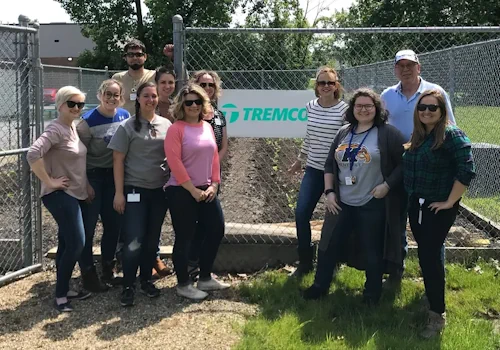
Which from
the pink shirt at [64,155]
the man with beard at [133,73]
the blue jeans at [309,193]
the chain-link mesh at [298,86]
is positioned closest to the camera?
the pink shirt at [64,155]

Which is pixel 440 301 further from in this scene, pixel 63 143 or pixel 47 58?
pixel 47 58

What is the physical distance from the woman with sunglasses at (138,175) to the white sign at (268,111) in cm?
94

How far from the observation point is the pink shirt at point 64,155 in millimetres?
3881

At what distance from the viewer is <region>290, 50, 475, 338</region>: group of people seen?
3.58m

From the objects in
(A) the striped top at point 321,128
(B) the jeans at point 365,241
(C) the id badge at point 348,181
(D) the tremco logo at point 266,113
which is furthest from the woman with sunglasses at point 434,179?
(D) the tremco logo at point 266,113

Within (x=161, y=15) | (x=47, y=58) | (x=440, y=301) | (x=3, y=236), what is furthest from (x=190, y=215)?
(x=47, y=58)

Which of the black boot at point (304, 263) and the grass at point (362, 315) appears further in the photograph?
the black boot at point (304, 263)

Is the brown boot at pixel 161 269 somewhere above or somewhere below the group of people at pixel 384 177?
below

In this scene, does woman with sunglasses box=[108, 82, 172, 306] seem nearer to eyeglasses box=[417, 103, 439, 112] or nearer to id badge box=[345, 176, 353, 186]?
id badge box=[345, 176, 353, 186]

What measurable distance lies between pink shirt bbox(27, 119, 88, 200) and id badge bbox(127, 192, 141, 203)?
0.37 meters

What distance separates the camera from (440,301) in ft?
12.4

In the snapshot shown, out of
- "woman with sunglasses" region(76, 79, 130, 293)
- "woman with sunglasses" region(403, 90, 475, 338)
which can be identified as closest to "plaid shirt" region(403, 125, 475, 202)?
"woman with sunglasses" region(403, 90, 475, 338)

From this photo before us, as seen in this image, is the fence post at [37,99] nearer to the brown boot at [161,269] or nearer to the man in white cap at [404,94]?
the brown boot at [161,269]

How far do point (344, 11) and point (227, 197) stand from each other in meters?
36.3
